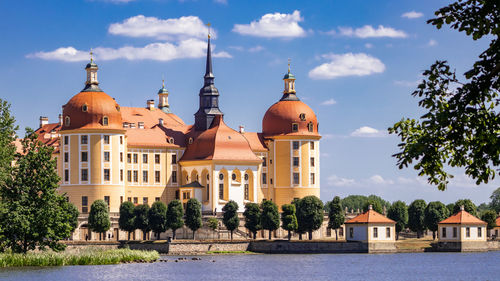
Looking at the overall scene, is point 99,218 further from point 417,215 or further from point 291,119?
point 417,215

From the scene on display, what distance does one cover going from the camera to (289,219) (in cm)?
10012

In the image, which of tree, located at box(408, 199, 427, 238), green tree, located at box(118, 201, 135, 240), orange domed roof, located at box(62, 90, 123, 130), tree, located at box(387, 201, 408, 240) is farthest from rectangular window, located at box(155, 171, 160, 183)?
tree, located at box(408, 199, 427, 238)

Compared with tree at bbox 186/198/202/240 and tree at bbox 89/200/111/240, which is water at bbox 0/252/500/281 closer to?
tree at bbox 186/198/202/240

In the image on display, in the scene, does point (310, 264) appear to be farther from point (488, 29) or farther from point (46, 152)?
point (488, 29)

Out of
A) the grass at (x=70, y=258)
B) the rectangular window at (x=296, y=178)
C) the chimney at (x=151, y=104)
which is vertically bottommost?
the grass at (x=70, y=258)

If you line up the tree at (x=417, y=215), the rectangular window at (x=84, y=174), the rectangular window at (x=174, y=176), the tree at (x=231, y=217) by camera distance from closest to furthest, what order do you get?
1. the tree at (x=231, y=217)
2. the rectangular window at (x=84, y=174)
3. the tree at (x=417, y=215)
4. the rectangular window at (x=174, y=176)

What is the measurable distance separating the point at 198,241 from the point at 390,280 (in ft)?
127

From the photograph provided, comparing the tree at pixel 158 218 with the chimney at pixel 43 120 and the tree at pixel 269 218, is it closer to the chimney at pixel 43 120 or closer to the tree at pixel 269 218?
the tree at pixel 269 218

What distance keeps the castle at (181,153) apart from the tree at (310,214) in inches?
405

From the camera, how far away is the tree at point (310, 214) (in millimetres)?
101688

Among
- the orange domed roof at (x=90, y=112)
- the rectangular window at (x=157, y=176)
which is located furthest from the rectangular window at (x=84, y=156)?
the rectangular window at (x=157, y=176)

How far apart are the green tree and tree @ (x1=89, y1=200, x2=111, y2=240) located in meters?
1.33

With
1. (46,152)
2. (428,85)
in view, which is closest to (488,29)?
(428,85)

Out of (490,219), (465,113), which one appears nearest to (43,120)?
(490,219)
